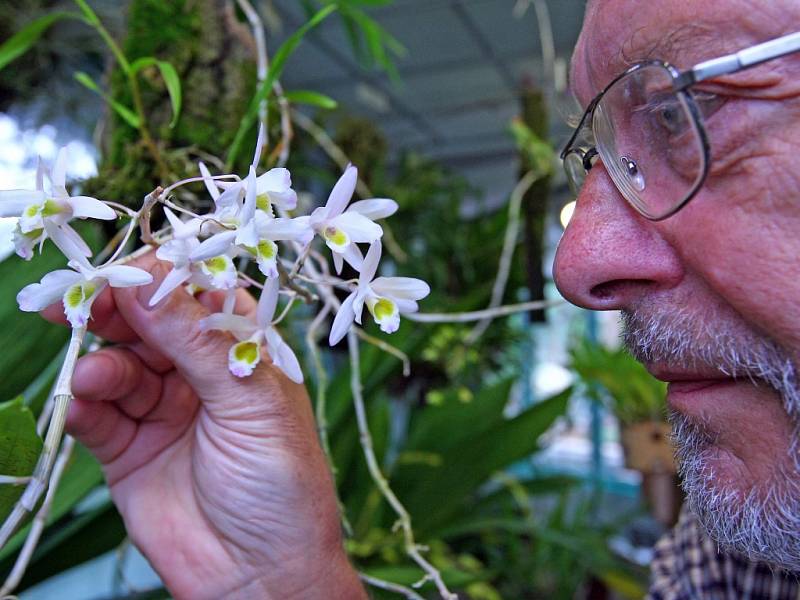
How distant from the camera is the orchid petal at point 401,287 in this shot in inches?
15.3

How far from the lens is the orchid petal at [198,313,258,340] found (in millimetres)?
405

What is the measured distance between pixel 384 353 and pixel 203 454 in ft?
1.64

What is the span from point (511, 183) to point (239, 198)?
5.15 metres

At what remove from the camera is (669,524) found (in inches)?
62.1

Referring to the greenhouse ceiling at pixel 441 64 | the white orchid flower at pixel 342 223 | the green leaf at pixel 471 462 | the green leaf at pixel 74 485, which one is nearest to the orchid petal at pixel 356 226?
the white orchid flower at pixel 342 223

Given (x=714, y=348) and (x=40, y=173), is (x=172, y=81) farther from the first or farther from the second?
(x=714, y=348)

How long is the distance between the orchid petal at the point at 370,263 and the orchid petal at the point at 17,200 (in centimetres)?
18

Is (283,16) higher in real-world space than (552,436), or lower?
higher

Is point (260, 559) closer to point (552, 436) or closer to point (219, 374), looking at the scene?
point (219, 374)

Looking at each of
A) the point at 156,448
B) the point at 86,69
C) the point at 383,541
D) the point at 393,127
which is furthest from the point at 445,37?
the point at 156,448

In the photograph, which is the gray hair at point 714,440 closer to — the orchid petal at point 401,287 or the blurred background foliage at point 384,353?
the orchid petal at point 401,287

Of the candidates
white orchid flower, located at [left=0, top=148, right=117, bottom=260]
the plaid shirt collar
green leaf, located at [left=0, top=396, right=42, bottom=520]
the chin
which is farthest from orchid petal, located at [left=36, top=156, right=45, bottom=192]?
the plaid shirt collar

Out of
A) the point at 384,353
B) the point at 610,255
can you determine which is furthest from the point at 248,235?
the point at 384,353

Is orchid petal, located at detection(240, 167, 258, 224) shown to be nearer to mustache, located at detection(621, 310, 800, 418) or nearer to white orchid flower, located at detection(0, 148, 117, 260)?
white orchid flower, located at detection(0, 148, 117, 260)
